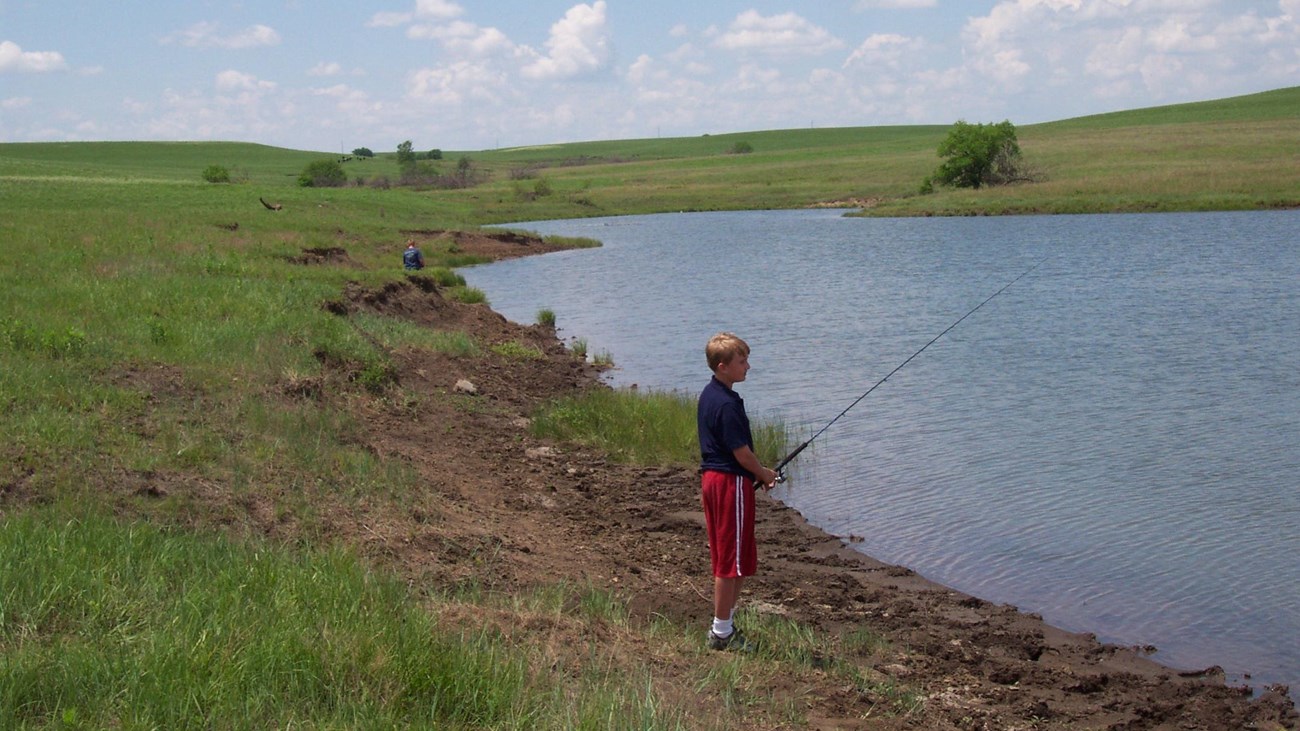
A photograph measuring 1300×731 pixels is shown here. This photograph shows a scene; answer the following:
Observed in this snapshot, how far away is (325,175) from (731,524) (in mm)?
93130

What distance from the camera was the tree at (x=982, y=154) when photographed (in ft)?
231

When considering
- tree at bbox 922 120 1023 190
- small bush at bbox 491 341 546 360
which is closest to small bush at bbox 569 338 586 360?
small bush at bbox 491 341 546 360

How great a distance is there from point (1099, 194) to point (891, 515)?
53.3m

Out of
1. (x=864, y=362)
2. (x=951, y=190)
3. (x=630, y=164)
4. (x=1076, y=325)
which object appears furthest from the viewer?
(x=630, y=164)

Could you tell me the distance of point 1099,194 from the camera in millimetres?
59906

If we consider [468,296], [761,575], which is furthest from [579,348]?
[761,575]

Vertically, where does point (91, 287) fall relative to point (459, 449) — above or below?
above

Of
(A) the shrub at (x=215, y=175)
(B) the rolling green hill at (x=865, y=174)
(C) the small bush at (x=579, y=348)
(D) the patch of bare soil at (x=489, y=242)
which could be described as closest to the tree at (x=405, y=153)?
(B) the rolling green hill at (x=865, y=174)

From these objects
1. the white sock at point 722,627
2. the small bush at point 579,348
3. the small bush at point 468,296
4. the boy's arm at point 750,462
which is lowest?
the small bush at point 579,348

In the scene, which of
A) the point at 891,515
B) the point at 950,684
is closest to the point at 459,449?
the point at 891,515

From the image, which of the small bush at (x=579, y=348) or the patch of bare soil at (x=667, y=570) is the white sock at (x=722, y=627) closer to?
the patch of bare soil at (x=667, y=570)

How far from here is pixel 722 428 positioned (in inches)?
261

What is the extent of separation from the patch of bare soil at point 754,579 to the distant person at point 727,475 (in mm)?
623

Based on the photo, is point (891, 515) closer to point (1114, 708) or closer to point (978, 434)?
point (978, 434)
